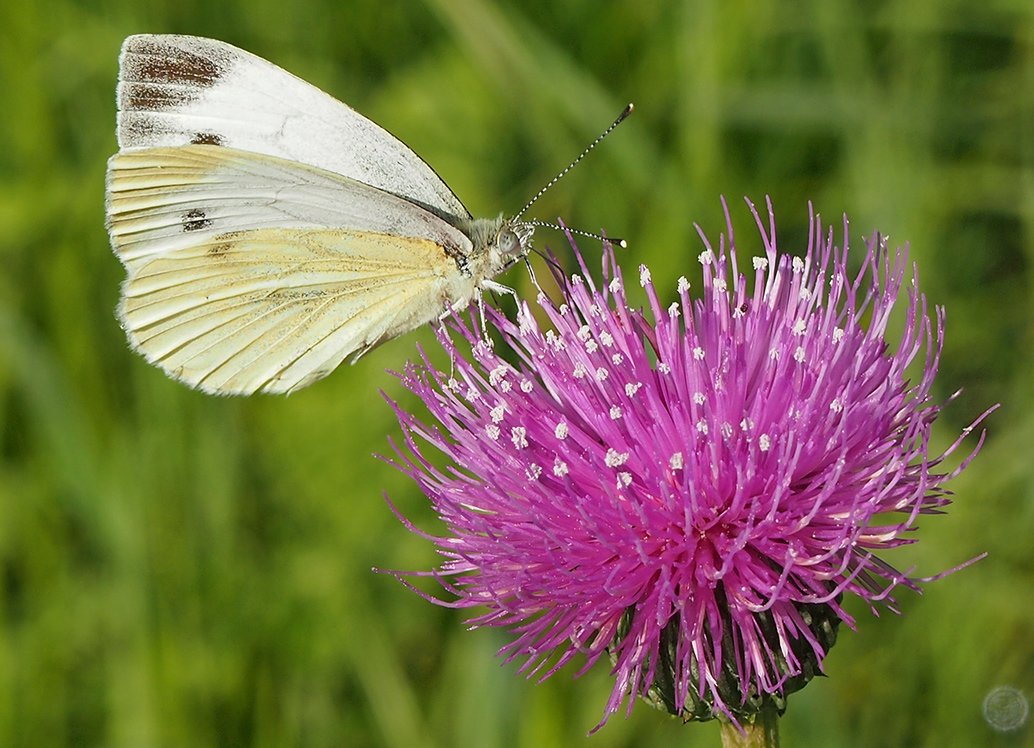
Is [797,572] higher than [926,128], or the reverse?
[926,128]

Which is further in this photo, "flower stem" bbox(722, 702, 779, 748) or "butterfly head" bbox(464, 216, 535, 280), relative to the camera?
"butterfly head" bbox(464, 216, 535, 280)

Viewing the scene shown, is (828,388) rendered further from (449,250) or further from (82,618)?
(82,618)

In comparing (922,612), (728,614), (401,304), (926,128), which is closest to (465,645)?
(401,304)

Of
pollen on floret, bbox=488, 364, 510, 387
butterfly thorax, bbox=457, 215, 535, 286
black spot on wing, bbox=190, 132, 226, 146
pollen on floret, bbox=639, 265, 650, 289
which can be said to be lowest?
pollen on floret, bbox=488, 364, 510, 387

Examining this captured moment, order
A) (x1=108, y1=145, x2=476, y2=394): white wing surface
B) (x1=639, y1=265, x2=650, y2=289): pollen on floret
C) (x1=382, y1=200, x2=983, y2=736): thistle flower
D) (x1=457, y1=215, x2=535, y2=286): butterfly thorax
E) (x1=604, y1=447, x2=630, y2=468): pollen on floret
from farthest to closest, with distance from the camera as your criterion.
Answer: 1. (x1=108, y1=145, x2=476, y2=394): white wing surface
2. (x1=457, y1=215, x2=535, y2=286): butterfly thorax
3. (x1=639, y1=265, x2=650, y2=289): pollen on floret
4. (x1=604, y1=447, x2=630, y2=468): pollen on floret
5. (x1=382, y1=200, x2=983, y2=736): thistle flower

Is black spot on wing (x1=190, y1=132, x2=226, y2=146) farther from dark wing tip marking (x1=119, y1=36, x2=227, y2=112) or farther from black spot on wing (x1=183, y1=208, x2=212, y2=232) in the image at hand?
black spot on wing (x1=183, y1=208, x2=212, y2=232)

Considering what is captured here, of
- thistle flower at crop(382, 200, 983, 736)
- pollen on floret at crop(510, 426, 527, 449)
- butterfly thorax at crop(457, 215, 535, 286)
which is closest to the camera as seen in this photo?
thistle flower at crop(382, 200, 983, 736)

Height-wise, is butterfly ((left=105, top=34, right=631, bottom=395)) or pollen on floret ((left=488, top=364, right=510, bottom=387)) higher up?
butterfly ((left=105, top=34, right=631, bottom=395))

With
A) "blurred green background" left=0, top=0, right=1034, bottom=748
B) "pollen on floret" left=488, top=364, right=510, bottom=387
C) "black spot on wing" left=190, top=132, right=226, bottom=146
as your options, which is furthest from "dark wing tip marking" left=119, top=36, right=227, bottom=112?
"pollen on floret" left=488, top=364, right=510, bottom=387

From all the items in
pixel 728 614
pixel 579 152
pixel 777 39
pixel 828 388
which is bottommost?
pixel 728 614
